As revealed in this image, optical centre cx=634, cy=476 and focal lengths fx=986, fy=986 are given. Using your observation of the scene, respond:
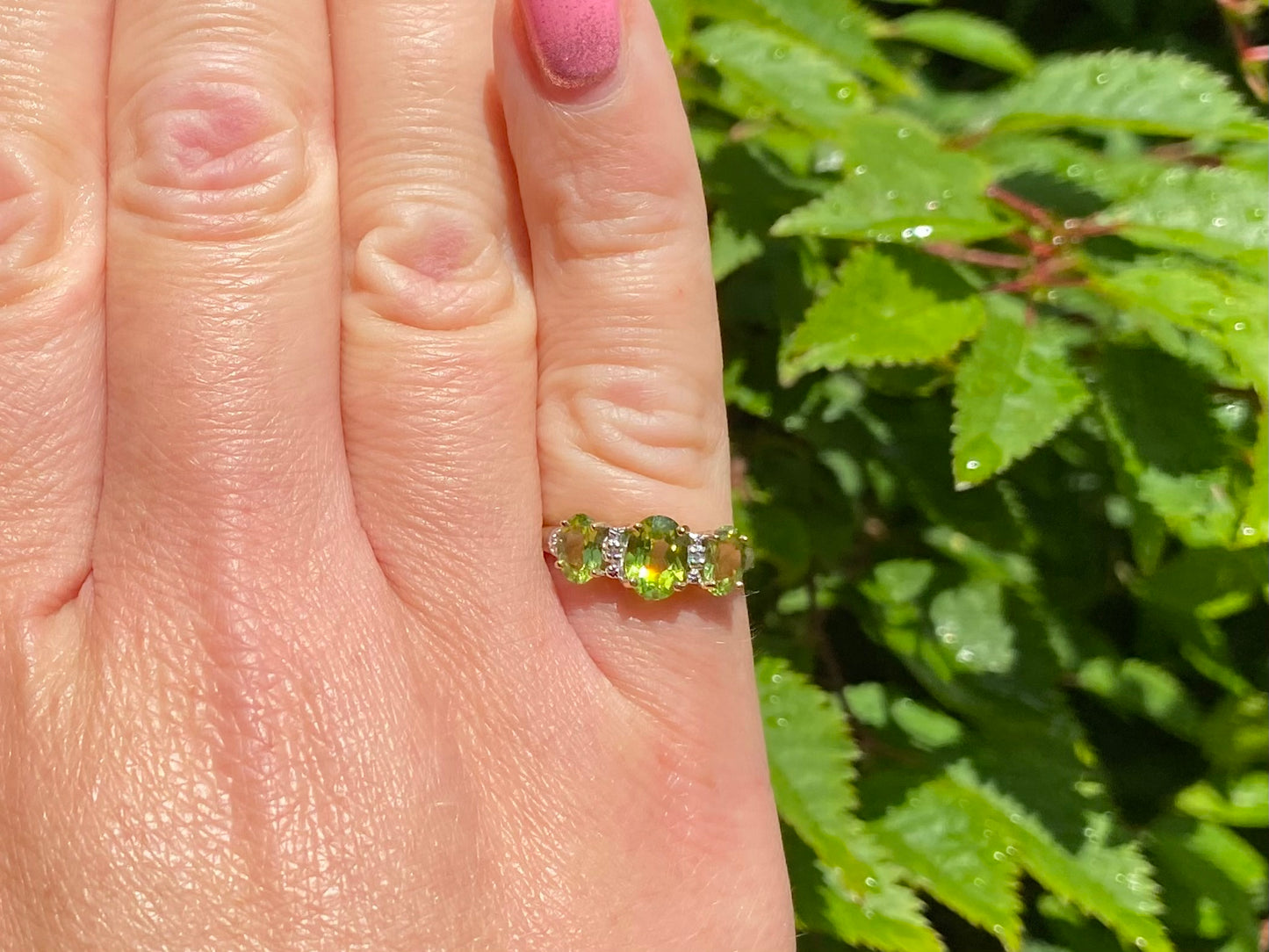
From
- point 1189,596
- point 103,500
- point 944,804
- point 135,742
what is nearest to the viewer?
point 135,742

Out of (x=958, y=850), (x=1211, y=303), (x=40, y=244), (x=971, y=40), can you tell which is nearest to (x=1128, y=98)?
(x=971, y=40)

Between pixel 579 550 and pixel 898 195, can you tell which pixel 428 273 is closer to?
pixel 579 550

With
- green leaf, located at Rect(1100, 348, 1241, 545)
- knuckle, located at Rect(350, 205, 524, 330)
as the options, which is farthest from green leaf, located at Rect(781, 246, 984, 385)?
knuckle, located at Rect(350, 205, 524, 330)

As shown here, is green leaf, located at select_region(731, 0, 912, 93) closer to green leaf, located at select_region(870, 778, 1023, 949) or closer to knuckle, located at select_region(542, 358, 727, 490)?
knuckle, located at select_region(542, 358, 727, 490)

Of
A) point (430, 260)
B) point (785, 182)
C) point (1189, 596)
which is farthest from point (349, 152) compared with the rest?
point (1189, 596)

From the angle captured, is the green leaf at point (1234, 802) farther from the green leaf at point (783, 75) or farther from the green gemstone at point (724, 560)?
the green leaf at point (783, 75)

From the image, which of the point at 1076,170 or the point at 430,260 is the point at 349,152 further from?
the point at 1076,170
